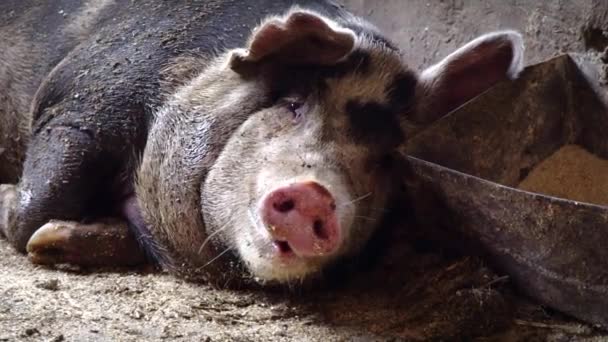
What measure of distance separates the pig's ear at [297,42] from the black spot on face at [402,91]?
237mm

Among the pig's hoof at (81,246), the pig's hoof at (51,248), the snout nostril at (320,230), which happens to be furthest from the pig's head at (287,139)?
the pig's hoof at (51,248)

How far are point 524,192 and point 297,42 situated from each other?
34.9 inches

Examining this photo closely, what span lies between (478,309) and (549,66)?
1104 mm

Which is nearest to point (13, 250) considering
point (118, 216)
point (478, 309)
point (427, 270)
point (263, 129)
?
point (118, 216)

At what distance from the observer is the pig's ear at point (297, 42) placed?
2717 mm

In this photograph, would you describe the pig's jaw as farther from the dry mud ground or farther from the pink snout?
the dry mud ground

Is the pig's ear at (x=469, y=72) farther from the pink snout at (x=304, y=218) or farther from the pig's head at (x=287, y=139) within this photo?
the pink snout at (x=304, y=218)

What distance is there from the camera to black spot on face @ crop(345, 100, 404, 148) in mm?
2826

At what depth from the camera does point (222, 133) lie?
2.95 m

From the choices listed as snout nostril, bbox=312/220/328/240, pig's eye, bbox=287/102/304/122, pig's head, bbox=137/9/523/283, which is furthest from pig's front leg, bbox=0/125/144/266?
snout nostril, bbox=312/220/328/240

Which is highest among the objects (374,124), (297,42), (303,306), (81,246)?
(297,42)

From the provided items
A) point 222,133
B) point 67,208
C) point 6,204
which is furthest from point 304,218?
point 6,204

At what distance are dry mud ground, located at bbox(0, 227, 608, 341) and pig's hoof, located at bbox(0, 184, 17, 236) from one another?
43 cm

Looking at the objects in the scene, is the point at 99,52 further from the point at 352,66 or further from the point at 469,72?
the point at 469,72
